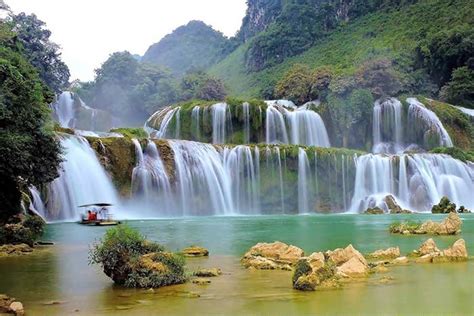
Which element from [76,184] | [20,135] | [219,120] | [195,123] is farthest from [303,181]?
[20,135]

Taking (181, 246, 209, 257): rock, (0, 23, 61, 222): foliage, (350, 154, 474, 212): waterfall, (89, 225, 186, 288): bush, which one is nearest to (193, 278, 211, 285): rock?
(89, 225, 186, 288): bush

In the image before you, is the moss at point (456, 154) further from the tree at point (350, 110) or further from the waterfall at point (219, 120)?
the waterfall at point (219, 120)

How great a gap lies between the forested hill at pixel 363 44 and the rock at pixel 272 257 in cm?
4856

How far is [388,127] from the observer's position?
5712 centimetres

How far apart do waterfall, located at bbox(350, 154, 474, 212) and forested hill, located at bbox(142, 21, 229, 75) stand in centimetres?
9844

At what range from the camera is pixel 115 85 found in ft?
271

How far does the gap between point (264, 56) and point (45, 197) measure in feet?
263

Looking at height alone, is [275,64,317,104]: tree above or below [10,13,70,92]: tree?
below

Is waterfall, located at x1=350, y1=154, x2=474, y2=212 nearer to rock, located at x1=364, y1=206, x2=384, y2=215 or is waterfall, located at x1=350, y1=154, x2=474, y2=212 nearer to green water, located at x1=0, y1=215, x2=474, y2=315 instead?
rock, located at x1=364, y1=206, x2=384, y2=215

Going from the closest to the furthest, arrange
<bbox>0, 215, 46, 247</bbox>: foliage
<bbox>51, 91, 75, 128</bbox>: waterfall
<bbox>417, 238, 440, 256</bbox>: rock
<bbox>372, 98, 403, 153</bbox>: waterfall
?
<bbox>417, 238, 440, 256</bbox>: rock < <bbox>0, 215, 46, 247</bbox>: foliage < <bbox>372, 98, 403, 153</bbox>: waterfall < <bbox>51, 91, 75, 128</bbox>: waterfall

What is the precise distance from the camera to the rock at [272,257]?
1273cm

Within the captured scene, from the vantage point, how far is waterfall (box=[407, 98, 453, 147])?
55438 millimetres

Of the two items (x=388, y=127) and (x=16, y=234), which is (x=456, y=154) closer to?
(x=388, y=127)

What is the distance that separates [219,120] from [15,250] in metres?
37.3
